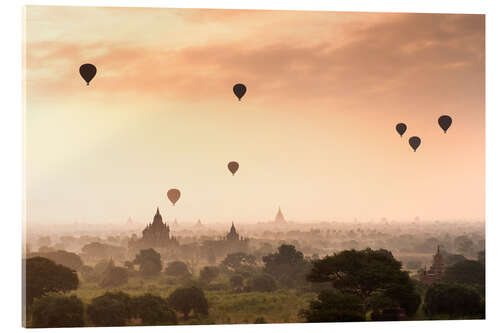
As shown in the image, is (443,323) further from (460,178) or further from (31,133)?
(31,133)

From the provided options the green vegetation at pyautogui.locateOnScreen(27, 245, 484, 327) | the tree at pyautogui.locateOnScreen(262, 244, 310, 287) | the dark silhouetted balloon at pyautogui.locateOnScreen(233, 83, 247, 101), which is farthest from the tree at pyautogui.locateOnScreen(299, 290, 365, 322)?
the dark silhouetted balloon at pyautogui.locateOnScreen(233, 83, 247, 101)

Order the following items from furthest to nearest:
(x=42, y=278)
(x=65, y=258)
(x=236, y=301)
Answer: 1. (x=236, y=301)
2. (x=65, y=258)
3. (x=42, y=278)

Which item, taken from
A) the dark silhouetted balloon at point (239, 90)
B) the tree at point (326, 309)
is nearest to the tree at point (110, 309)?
the tree at point (326, 309)

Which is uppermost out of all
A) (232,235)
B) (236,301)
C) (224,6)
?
(224,6)

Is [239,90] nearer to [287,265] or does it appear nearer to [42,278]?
[287,265]

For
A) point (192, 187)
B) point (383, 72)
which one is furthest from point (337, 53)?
point (192, 187)

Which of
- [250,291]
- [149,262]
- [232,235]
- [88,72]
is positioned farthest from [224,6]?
[250,291]
